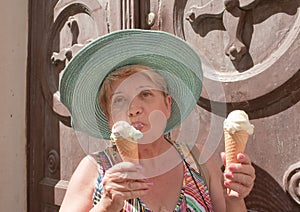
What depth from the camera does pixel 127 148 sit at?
937 millimetres

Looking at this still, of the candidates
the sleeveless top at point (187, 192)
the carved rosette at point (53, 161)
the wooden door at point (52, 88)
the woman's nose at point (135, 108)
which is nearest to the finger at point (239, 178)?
the sleeveless top at point (187, 192)

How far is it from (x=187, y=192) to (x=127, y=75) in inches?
14.7

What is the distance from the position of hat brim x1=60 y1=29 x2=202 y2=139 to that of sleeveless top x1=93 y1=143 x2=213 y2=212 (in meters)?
0.16

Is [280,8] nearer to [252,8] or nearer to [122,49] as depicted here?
[252,8]

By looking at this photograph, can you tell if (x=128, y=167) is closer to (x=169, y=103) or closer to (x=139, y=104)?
(x=139, y=104)

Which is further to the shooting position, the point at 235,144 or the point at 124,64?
the point at 124,64

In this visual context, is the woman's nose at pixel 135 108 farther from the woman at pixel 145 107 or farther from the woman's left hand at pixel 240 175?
the woman's left hand at pixel 240 175

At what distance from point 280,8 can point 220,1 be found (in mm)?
228

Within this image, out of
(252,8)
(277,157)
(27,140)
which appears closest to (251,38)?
(252,8)

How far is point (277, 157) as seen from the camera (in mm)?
1241

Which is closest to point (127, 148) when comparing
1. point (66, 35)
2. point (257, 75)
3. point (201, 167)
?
point (201, 167)

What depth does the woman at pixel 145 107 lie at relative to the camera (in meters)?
1.05

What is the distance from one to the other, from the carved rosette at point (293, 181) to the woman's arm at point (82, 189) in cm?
60

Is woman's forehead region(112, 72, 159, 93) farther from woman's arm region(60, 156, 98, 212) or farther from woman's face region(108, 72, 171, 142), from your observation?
woman's arm region(60, 156, 98, 212)
